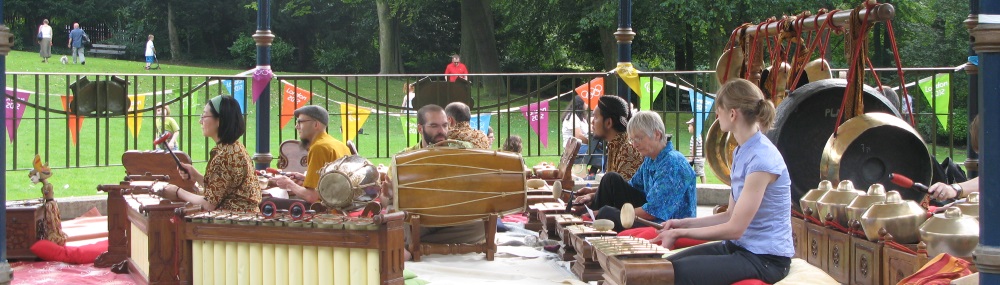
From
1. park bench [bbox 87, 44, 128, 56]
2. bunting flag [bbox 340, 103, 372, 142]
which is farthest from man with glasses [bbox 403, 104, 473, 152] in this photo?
park bench [bbox 87, 44, 128, 56]

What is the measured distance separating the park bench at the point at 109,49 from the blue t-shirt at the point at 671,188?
107ft

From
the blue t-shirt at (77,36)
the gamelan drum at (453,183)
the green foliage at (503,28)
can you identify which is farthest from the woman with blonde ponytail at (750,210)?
the blue t-shirt at (77,36)

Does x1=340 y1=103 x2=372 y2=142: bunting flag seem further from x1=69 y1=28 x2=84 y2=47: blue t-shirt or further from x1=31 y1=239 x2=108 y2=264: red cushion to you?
x1=69 y1=28 x2=84 y2=47: blue t-shirt

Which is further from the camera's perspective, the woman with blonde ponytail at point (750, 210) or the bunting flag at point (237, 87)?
the bunting flag at point (237, 87)

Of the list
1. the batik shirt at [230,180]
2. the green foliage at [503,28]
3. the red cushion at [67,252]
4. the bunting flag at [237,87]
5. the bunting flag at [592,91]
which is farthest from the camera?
the green foliage at [503,28]

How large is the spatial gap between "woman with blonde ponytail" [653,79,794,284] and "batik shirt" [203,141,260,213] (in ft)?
8.36

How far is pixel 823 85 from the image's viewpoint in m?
6.20

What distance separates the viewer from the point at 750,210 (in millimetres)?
4082

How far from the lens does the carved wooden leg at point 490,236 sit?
263 inches

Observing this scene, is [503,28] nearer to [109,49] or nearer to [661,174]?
[109,49]

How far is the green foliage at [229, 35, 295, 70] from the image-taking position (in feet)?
116

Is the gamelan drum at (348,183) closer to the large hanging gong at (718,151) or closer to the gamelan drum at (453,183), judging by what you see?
the gamelan drum at (453,183)

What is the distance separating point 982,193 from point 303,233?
9.31 ft

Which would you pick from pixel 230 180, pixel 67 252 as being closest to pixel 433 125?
pixel 230 180
